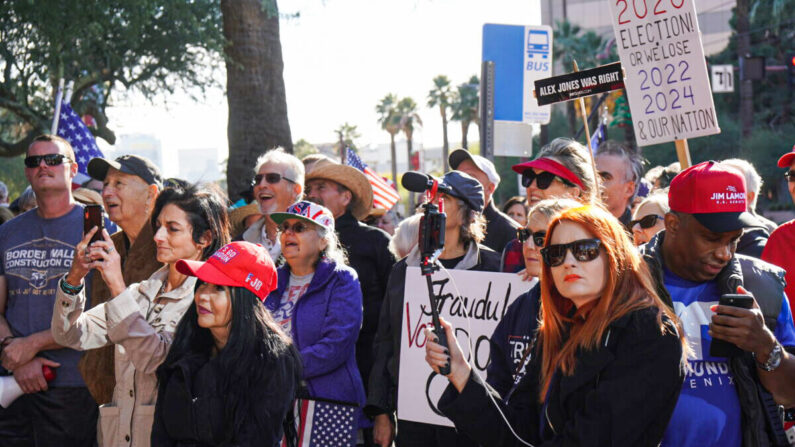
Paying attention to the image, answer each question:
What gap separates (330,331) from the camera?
4.79 m

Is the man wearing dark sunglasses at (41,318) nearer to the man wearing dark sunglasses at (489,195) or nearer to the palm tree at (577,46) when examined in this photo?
the man wearing dark sunglasses at (489,195)

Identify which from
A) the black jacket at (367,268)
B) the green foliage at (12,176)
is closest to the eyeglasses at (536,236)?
the black jacket at (367,268)

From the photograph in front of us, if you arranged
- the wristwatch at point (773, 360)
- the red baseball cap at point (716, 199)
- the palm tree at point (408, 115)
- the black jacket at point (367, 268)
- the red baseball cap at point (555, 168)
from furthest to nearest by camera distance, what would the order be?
the palm tree at point (408, 115) < the black jacket at point (367, 268) < the red baseball cap at point (555, 168) < the red baseball cap at point (716, 199) < the wristwatch at point (773, 360)

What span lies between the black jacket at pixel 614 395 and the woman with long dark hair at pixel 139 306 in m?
1.91

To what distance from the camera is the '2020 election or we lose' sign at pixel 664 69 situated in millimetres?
5156

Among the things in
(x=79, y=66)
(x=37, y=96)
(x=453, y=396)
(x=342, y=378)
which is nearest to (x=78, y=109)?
(x=37, y=96)

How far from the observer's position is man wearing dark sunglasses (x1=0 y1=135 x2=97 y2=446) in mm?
5508

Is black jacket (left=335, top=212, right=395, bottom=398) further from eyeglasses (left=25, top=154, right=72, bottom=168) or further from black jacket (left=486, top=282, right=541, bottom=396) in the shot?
black jacket (left=486, top=282, right=541, bottom=396)

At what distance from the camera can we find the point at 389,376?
4957 mm

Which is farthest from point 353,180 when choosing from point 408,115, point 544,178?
point 408,115

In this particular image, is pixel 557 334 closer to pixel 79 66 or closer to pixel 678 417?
pixel 678 417

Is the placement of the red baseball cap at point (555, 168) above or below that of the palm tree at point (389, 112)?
below

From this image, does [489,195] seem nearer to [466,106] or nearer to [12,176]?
[12,176]

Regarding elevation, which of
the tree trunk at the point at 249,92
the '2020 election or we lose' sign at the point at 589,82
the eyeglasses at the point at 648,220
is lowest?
the eyeglasses at the point at 648,220
